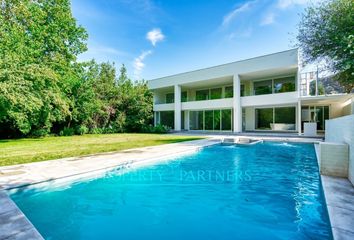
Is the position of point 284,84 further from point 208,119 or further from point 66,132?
point 66,132

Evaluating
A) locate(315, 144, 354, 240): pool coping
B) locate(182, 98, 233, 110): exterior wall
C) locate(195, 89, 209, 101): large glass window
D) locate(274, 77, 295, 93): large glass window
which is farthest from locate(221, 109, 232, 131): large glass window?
locate(315, 144, 354, 240): pool coping

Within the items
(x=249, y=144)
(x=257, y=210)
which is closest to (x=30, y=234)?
(x=257, y=210)

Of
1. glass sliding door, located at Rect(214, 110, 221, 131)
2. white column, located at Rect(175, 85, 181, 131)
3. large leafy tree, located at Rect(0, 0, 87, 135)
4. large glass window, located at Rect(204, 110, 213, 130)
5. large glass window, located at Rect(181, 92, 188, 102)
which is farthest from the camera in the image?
large glass window, located at Rect(181, 92, 188, 102)

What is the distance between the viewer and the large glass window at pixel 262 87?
67.9ft

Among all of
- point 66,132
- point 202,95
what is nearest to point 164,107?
point 202,95

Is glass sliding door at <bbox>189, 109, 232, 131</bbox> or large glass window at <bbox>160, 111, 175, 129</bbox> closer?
glass sliding door at <bbox>189, 109, 232, 131</bbox>

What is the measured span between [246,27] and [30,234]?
56.9 ft

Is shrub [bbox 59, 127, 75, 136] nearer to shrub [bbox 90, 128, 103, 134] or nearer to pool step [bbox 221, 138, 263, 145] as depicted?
shrub [bbox 90, 128, 103, 134]

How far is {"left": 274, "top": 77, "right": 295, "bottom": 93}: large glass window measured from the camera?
1931 cm

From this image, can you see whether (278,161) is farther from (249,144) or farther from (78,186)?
(78,186)

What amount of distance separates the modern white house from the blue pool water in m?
12.0

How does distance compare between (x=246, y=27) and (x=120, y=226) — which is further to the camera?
(x=246, y=27)

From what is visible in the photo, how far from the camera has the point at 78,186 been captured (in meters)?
5.82

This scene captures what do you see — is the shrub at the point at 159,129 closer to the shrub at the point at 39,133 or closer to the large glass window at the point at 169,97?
the large glass window at the point at 169,97
